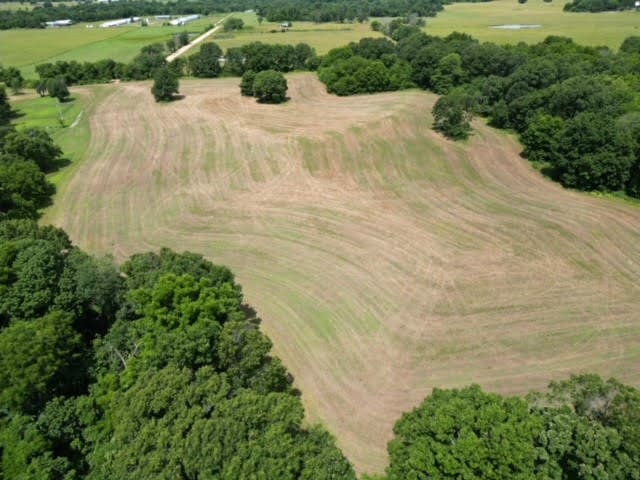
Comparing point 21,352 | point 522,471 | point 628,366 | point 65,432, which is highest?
point 21,352

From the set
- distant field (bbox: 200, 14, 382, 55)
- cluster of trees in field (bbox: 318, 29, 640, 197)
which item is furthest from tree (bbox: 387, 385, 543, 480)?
distant field (bbox: 200, 14, 382, 55)

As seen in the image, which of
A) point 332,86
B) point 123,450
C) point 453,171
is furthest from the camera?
point 332,86

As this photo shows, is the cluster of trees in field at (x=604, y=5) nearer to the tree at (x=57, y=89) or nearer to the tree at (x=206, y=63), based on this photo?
the tree at (x=206, y=63)

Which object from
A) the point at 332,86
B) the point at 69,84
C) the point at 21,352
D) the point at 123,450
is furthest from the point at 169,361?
the point at 69,84

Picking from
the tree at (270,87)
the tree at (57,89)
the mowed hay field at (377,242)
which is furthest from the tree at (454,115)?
the tree at (57,89)

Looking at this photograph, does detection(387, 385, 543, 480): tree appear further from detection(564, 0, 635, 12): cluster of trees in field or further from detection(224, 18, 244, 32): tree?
detection(564, 0, 635, 12): cluster of trees in field

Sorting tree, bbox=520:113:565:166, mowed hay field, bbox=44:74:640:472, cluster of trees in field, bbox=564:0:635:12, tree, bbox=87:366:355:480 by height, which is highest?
cluster of trees in field, bbox=564:0:635:12

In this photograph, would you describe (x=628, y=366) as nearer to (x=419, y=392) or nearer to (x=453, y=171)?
(x=419, y=392)
